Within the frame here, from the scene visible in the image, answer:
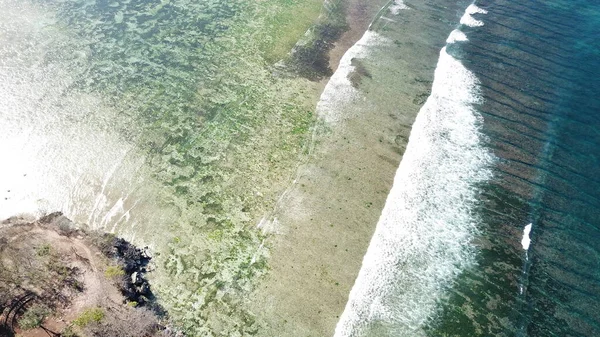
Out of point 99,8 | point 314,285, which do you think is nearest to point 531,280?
point 314,285

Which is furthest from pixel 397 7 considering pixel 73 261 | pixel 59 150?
pixel 73 261

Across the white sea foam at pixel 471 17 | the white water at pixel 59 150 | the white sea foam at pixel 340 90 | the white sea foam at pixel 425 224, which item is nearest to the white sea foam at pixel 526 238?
the white sea foam at pixel 425 224

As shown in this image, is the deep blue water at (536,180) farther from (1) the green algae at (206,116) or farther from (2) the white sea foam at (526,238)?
(1) the green algae at (206,116)

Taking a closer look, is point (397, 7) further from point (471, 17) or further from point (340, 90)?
point (340, 90)

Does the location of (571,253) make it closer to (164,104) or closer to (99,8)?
(164,104)

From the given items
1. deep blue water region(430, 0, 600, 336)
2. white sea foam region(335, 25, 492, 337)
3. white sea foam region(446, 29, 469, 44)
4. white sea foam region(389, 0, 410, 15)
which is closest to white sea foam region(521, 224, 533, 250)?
deep blue water region(430, 0, 600, 336)

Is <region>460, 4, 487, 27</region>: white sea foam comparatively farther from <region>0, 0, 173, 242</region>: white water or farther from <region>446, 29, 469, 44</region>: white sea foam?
<region>0, 0, 173, 242</region>: white water
